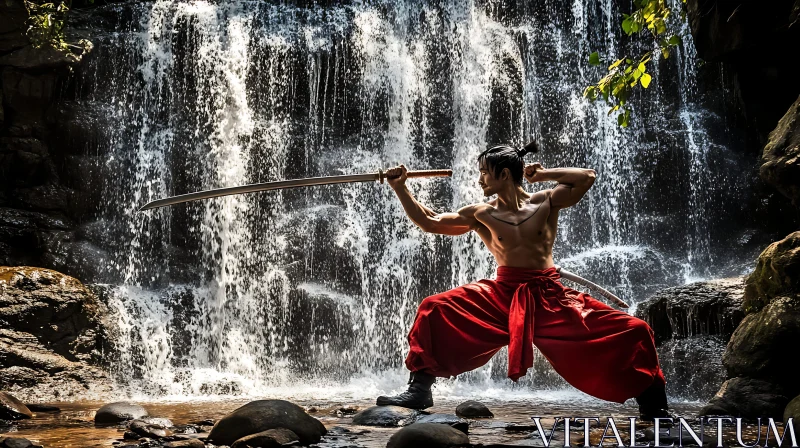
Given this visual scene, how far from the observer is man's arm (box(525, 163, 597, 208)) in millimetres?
5180

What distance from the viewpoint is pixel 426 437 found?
389 centimetres

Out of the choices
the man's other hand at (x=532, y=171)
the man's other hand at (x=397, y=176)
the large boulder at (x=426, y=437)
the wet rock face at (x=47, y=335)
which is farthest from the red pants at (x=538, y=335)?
the wet rock face at (x=47, y=335)

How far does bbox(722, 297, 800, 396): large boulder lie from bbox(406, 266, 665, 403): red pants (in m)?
1.96

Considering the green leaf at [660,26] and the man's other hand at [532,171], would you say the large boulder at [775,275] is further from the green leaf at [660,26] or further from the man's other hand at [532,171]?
the man's other hand at [532,171]

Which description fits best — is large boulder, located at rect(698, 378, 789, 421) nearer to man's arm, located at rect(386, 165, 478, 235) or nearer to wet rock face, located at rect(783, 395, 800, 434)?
wet rock face, located at rect(783, 395, 800, 434)

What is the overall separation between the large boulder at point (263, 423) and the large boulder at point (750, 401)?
3269mm

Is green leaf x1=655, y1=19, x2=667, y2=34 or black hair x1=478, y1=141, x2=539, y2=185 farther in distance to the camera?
green leaf x1=655, y1=19, x2=667, y2=34

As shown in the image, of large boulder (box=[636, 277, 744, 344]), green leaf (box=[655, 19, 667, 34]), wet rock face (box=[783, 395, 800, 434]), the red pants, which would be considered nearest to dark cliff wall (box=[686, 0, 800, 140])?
large boulder (box=[636, 277, 744, 344])

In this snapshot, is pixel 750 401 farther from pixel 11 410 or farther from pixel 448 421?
pixel 11 410

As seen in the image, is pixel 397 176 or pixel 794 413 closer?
pixel 794 413

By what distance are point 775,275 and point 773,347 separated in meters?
0.69

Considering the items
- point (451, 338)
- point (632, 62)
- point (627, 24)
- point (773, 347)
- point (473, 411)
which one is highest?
point (627, 24)

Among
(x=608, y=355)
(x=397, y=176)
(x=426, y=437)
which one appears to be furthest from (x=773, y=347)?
(x=426, y=437)

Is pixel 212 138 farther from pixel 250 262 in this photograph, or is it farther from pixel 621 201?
pixel 621 201
